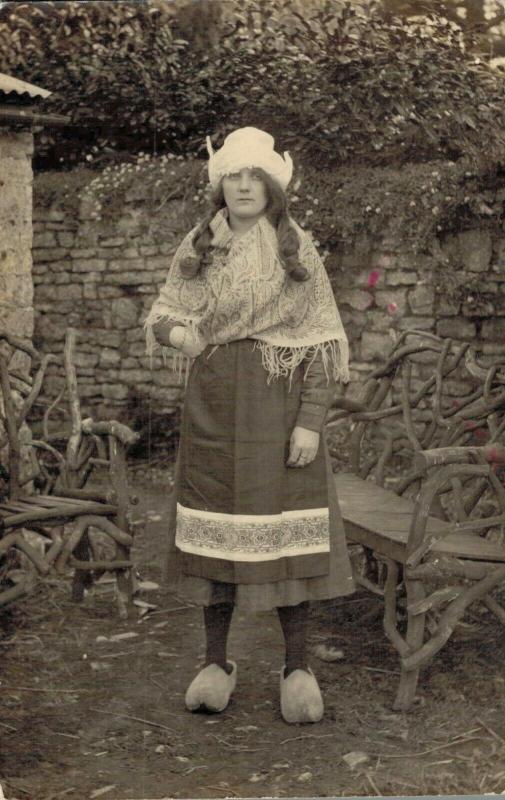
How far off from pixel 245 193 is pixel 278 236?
162mm

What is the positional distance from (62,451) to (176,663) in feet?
3.60

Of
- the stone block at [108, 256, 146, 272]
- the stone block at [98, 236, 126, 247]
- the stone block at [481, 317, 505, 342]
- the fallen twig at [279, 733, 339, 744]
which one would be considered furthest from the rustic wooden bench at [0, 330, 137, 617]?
the stone block at [481, 317, 505, 342]

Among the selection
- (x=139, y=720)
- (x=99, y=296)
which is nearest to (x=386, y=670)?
(x=139, y=720)

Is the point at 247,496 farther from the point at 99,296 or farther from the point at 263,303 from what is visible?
the point at 99,296

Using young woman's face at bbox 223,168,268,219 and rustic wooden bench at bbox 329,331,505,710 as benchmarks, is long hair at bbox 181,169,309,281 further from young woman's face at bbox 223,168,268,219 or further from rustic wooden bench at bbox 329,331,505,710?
rustic wooden bench at bbox 329,331,505,710

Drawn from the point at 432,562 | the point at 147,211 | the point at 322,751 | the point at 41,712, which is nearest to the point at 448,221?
the point at 147,211

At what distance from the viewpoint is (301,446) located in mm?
3062

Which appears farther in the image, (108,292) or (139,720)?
(108,292)

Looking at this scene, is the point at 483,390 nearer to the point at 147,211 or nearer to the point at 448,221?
the point at 448,221

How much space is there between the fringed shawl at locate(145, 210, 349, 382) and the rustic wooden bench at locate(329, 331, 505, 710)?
0.59m

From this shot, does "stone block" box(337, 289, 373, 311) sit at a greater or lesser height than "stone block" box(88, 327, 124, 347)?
greater

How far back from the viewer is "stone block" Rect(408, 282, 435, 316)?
4105 mm

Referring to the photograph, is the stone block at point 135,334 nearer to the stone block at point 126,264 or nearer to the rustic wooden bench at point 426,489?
the stone block at point 126,264

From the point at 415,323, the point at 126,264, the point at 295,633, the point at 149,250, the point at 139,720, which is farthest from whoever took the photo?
the point at 415,323
